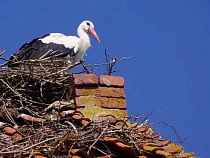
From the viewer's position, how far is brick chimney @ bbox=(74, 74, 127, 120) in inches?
211

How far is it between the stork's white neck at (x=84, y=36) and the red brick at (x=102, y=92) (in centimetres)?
536

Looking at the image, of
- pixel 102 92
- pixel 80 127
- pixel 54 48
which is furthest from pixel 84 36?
pixel 80 127

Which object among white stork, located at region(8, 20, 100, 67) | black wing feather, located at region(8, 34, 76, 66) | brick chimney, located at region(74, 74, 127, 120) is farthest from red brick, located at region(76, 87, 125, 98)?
black wing feather, located at region(8, 34, 76, 66)

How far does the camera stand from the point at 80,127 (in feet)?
15.5

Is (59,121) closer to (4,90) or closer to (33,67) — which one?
(4,90)

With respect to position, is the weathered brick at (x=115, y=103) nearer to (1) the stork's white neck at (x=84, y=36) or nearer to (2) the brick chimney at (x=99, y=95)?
(2) the brick chimney at (x=99, y=95)

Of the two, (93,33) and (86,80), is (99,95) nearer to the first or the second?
(86,80)

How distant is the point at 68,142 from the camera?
14.5 ft

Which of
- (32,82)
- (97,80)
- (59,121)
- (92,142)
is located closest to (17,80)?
(32,82)

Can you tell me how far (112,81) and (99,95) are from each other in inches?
7.7

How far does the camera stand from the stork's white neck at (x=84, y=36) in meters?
11.0

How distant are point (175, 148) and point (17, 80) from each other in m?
2.14

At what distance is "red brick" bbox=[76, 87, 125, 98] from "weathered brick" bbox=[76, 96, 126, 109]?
0.12 ft

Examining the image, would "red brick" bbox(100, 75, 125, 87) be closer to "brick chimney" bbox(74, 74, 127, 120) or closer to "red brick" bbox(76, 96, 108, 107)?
"brick chimney" bbox(74, 74, 127, 120)
